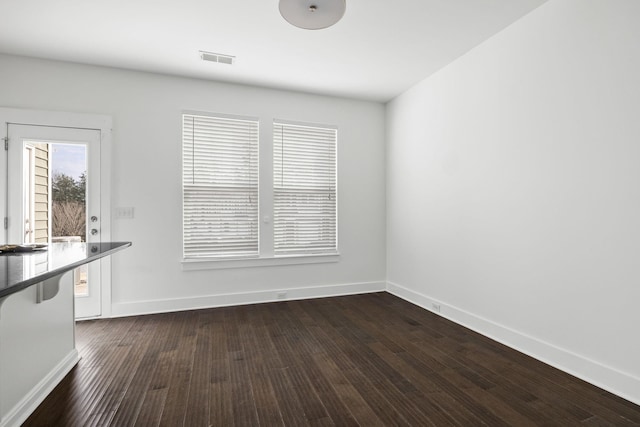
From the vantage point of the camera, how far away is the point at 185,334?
3250mm

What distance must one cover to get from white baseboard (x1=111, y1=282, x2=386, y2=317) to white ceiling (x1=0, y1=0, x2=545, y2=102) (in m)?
2.74

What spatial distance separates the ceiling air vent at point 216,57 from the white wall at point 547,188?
2385 mm

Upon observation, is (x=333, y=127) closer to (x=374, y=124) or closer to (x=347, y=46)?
(x=374, y=124)

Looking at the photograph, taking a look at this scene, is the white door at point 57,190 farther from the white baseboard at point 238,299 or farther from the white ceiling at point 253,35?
the white ceiling at point 253,35

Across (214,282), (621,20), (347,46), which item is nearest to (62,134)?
(214,282)

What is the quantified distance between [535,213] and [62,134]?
4790 mm

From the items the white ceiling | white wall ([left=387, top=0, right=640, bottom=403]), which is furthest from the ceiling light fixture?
white wall ([left=387, top=0, right=640, bottom=403])

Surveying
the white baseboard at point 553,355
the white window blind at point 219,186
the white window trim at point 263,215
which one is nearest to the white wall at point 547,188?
the white baseboard at point 553,355

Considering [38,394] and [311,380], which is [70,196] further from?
[311,380]

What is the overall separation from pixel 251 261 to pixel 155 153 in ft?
5.79

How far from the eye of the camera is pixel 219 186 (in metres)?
4.23

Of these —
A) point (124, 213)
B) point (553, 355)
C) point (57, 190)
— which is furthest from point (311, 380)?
point (57, 190)

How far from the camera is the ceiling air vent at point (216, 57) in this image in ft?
11.4

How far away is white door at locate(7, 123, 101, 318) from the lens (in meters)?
3.46
